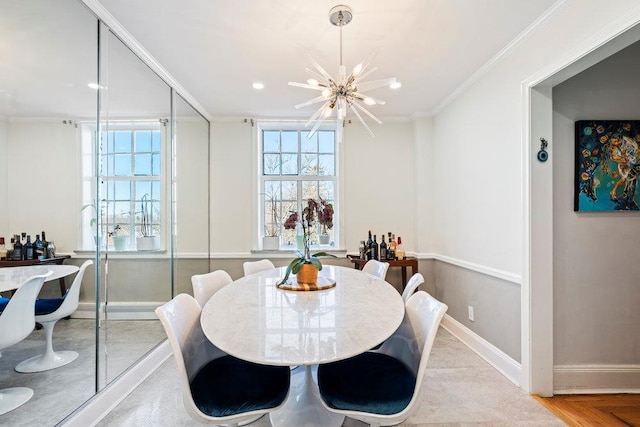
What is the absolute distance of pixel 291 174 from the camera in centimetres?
404

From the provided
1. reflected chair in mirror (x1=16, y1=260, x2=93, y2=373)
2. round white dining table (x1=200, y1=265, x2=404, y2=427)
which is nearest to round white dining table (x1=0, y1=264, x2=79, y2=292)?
reflected chair in mirror (x1=16, y1=260, x2=93, y2=373)

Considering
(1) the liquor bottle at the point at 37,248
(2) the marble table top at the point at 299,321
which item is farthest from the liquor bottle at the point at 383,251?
(1) the liquor bottle at the point at 37,248

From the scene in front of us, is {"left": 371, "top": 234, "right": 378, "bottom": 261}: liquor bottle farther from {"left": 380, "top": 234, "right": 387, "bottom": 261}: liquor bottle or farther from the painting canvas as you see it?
the painting canvas

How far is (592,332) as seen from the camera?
2145mm

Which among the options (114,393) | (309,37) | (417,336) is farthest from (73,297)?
(309,37)

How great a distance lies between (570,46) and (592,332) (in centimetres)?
196

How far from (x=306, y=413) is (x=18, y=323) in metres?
1.55

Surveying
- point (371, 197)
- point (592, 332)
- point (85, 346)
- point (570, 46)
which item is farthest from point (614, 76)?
point (85, 346)

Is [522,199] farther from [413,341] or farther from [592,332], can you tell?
[413,341]

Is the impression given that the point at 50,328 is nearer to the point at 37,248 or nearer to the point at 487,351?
the point at 37,248

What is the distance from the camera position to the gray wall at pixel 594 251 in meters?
2.13

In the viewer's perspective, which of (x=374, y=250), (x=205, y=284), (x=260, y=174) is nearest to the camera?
(x=205, y=284)

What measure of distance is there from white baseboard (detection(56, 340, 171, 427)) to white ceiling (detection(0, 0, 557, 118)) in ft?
5.43

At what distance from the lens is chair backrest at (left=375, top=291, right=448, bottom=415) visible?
4.08 ft
